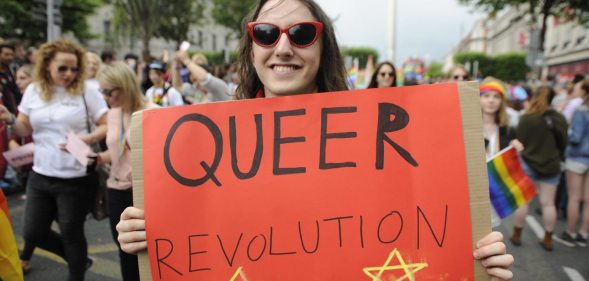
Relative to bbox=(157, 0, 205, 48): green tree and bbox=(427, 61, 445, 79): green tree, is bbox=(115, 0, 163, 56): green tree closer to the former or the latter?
bbox=(157, 0, 205, 48): green tree

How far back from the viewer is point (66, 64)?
3090 millimetres

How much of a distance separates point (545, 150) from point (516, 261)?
1275 millimetres

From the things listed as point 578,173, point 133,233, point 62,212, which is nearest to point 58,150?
point 62,212

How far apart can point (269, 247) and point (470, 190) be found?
0.58m

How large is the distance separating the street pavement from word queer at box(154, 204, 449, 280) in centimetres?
279

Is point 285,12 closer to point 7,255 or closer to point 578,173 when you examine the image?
point 7,255

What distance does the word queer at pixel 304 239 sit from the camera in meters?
1.23

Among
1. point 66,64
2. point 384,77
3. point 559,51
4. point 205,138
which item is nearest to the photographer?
point 205,138

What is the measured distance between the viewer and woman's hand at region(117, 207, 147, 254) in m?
1.27

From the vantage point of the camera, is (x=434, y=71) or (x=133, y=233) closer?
(x=133, y=233)

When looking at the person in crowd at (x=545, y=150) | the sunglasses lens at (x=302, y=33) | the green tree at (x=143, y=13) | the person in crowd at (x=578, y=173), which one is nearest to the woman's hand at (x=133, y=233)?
the sunglasses lens at (x=302, y=33)

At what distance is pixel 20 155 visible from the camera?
328cm

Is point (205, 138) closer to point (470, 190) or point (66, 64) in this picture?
point (470, 190)

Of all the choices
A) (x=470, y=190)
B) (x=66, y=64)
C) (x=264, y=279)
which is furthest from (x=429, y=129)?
Result: (x=66, y=64)
